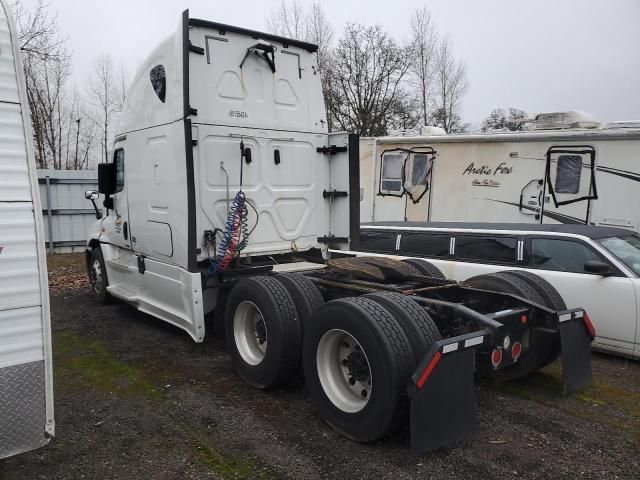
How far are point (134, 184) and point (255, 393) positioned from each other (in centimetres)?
331

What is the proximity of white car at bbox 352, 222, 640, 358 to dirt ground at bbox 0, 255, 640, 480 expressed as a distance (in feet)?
1.65

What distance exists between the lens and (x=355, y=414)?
372cm

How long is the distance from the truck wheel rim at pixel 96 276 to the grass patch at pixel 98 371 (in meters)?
1.94

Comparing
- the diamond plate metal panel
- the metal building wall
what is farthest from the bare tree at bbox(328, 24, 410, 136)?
the diamond plate metal panel

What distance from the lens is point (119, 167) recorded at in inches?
286

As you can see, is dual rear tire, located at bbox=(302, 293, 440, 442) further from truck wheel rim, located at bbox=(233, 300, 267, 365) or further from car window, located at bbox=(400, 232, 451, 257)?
car window, located at bbox=(400, 232, 451, 257)

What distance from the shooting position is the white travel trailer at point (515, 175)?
806 centimetres

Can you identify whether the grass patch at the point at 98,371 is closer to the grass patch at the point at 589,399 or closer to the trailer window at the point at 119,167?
the trailer window at the point at 119,167

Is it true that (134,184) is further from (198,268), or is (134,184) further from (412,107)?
(412,107)

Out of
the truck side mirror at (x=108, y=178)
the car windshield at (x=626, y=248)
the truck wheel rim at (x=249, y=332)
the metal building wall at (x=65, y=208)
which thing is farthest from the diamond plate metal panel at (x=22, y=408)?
the metal building wall at (x=65, y=208)

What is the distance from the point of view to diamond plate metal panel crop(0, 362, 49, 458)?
2.79 m

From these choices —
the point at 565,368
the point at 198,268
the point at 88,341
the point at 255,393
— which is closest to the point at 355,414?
the point at 255,393

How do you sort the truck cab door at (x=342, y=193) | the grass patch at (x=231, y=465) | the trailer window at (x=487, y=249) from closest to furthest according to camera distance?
the grass patch at (x=231, y=465)
the truck cab door at (x=342, y=193)
the trailer window at (x=487, y=249)

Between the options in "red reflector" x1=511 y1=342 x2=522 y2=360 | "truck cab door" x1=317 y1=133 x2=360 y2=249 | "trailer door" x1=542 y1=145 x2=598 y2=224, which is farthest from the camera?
"trailer door" x1=542 y1=145 x2=598 y2=224
